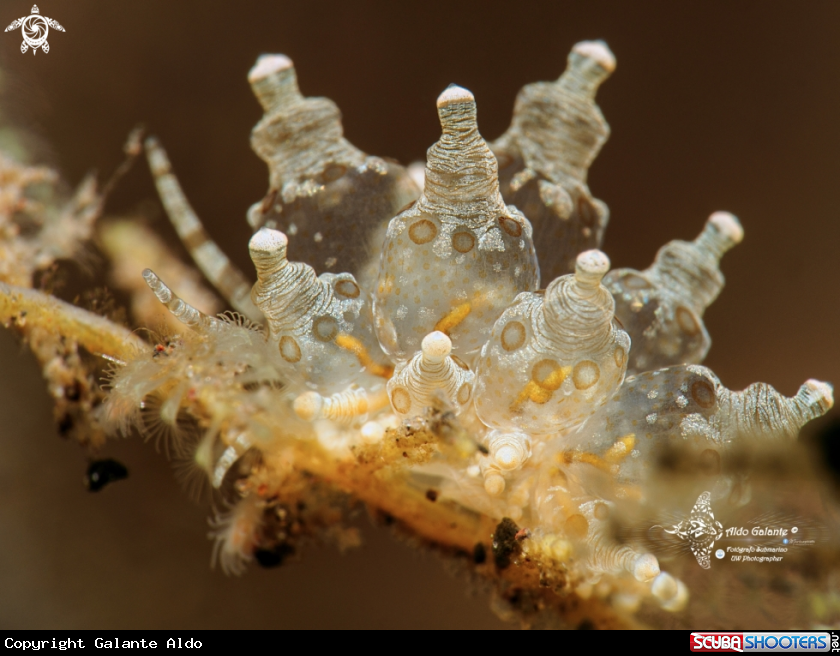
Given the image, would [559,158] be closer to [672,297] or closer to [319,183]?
[672,297]

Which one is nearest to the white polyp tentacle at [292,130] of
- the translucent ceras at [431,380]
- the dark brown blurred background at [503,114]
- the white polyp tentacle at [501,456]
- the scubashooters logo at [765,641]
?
the translucent ceras at [431,380]

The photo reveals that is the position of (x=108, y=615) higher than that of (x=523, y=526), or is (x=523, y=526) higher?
(x=523, y=526)

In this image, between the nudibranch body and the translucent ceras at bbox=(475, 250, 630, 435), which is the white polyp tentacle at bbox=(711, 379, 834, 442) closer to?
the nudibranch body

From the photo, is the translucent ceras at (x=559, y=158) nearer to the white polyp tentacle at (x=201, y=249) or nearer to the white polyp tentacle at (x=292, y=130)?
the white polyp tentacle at (x=292, y=130)

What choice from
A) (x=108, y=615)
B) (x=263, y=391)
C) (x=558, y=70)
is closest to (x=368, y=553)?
(x=108, y=615)

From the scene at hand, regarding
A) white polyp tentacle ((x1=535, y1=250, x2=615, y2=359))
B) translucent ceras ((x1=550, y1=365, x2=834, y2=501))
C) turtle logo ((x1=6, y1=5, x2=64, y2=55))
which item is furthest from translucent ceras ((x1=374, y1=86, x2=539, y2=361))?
turtle logo ((x1=6, y1=5, x2=64, y2=55))

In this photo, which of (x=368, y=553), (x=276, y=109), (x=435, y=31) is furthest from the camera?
(x=435, y=31)

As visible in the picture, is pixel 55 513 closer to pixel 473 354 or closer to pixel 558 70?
pixel 473 354
